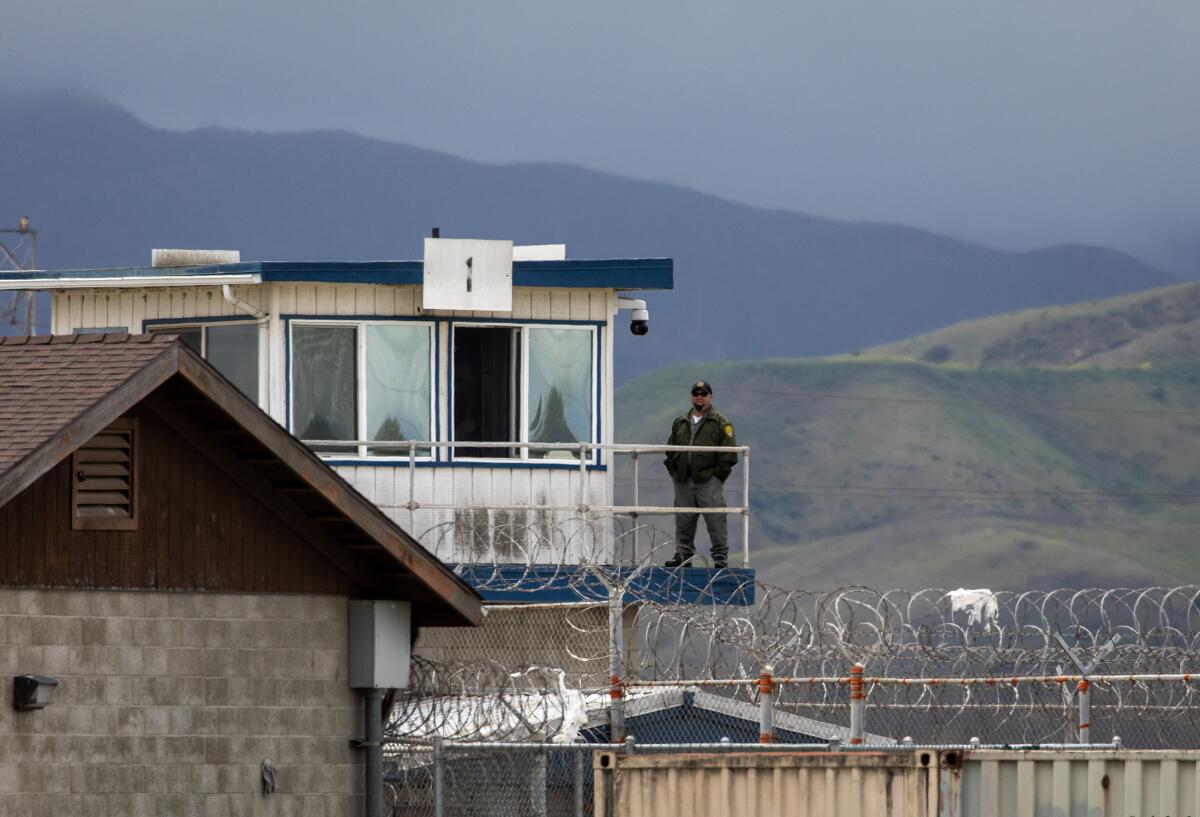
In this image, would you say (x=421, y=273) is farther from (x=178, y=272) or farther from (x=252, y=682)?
(x=252, y=682)

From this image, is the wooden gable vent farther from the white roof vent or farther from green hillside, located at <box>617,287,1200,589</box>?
green hillside, located at <box>617,287,1200,589</box>

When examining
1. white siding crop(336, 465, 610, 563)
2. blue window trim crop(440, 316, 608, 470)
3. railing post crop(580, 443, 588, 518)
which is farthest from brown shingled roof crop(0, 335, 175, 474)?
blue window trim crop(440, 316, 608, 470)

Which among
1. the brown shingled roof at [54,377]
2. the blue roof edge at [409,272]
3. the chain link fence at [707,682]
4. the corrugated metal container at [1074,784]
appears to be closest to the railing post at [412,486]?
the chain link fence at [707,682]

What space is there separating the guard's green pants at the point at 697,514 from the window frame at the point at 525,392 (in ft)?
3.61

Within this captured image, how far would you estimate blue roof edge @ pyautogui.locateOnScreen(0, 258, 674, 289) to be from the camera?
988 inches

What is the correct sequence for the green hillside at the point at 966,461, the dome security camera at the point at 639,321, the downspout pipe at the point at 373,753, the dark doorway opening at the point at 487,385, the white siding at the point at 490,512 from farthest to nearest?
the green hillside at the point at 966,461 < the dome security camera at the point at 639,321 < the dark doorway opening at the point at 487,385 < the white siding at the point at 490,512 < the downspout pipe at the point at 373,753

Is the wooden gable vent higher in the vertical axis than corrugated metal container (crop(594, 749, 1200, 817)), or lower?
higher

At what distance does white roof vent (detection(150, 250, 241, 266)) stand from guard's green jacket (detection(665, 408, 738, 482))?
5.24 meters

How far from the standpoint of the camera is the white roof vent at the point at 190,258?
2672cm

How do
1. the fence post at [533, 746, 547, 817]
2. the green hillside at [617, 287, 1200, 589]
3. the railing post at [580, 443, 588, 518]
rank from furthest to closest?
the green hillside at [617, 287, 1200, 589], the railing post at [580, 443, 588, 518], the fence post at [533, 746, 547, 817]

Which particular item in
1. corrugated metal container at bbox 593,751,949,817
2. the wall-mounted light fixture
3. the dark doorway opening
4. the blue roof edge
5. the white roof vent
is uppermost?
the white roof vent

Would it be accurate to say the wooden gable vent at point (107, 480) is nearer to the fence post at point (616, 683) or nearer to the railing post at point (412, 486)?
the fence post at point (616, 683)

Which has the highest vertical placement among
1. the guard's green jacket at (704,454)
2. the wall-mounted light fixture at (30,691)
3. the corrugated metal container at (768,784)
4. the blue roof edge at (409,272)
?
the blue roof edge at (409,272)

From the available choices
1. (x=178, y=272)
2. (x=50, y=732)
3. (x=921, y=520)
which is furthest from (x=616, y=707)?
(x=921, y=520)
